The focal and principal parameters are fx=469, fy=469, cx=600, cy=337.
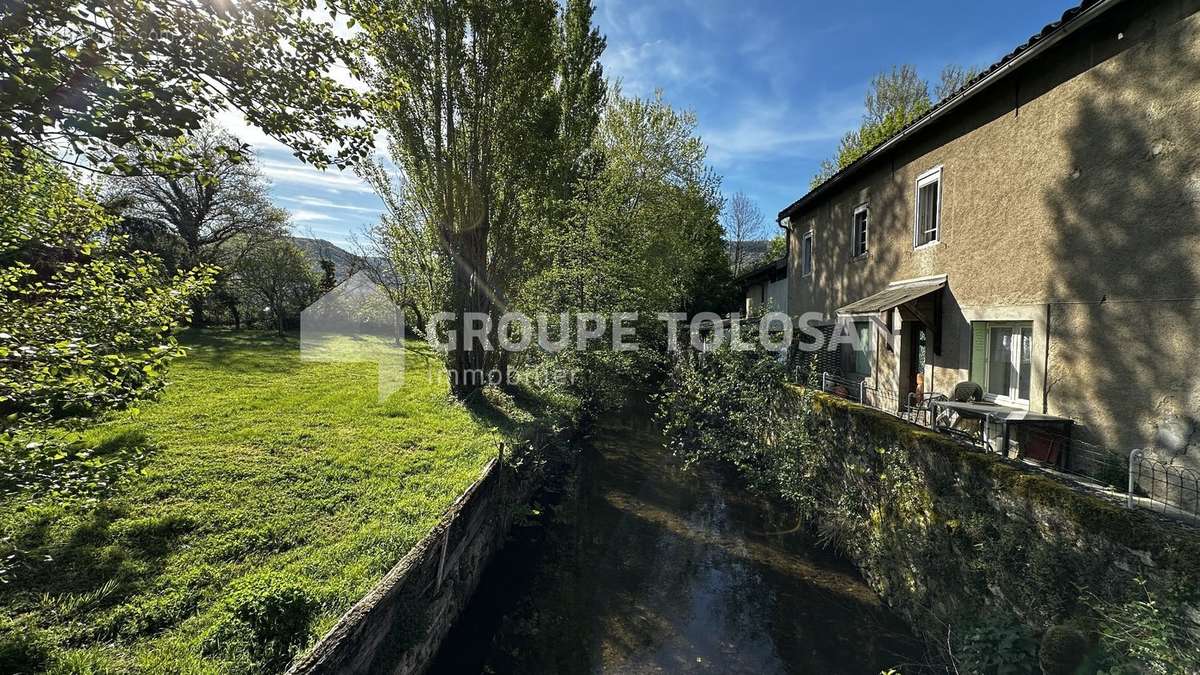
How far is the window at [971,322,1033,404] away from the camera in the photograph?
692 cm

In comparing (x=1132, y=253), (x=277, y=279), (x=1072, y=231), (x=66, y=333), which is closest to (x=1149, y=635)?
(x=1132, y=253)

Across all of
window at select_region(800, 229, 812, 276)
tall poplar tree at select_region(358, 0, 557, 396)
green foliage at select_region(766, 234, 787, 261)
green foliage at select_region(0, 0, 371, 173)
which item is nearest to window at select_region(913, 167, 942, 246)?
window at select_region(800, 229, 812, 276)

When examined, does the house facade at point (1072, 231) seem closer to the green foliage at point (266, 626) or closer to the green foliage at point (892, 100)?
the green foliage at point (266, 626)

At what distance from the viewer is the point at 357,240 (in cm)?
2917

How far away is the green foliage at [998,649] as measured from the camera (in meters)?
3.97

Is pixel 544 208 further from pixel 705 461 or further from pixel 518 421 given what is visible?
pixel 705 461

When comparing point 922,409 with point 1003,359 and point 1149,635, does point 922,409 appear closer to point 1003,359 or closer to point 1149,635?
point 1003,359

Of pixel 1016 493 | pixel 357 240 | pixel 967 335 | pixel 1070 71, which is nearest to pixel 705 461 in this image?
pixel 967 335

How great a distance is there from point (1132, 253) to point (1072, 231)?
2.60 ft

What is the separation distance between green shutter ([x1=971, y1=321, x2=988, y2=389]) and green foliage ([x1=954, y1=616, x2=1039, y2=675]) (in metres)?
4.58

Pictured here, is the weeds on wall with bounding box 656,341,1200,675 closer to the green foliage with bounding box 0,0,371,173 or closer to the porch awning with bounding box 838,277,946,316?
the porch awning with bounding box 838,277,946,316

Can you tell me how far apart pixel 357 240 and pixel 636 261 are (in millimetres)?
21353

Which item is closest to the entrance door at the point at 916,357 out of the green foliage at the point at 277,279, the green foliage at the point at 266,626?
the green foliage at the point at 266,626

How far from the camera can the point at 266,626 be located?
343cm
